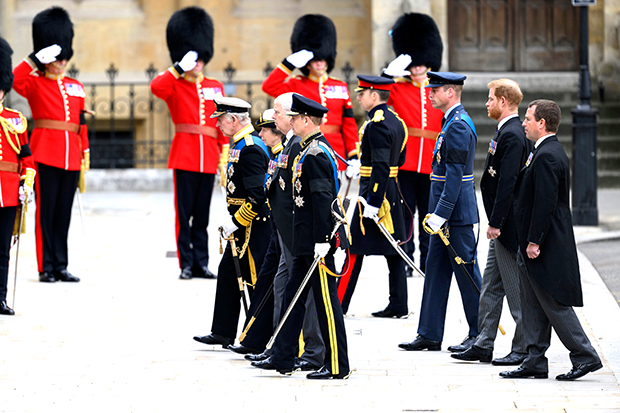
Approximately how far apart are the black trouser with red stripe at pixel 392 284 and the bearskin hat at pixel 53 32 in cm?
307

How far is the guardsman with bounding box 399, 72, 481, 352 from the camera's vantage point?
19.6 feet

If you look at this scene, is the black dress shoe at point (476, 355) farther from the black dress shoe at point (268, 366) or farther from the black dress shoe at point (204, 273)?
the black dress shoe at point (204, 273)

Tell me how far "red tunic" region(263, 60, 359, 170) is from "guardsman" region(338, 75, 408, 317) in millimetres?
1514

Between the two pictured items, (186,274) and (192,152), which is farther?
(192,152)

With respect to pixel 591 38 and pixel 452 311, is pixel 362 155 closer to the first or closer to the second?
pixel 452 311

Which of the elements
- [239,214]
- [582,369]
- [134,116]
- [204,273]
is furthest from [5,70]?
[134,116]

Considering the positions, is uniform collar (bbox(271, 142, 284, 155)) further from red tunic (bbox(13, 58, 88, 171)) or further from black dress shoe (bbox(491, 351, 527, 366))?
red tunic (bbox(13, 58, 88, 171))

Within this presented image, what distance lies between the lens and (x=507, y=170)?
5617 millimetres

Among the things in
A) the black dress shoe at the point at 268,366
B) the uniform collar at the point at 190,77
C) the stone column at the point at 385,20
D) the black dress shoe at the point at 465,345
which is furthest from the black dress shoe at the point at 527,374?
the stone column at the point at 385,20

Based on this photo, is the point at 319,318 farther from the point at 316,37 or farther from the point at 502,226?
the point at 316,37

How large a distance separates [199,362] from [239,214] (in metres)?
0.87

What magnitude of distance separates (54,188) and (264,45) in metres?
7.87

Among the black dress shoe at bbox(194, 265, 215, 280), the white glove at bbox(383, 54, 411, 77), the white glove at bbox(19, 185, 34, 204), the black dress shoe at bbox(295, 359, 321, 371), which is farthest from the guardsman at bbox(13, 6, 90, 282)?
the black dress shoe at bbox(295, 359, 321, 371)

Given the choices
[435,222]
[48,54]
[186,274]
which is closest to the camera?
[435,222]
